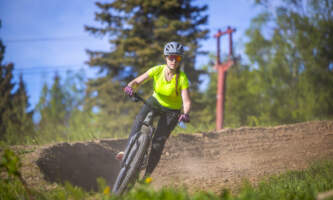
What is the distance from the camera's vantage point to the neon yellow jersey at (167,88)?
14.2 feet

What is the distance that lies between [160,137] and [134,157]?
56 cm

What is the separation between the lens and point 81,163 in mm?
5977

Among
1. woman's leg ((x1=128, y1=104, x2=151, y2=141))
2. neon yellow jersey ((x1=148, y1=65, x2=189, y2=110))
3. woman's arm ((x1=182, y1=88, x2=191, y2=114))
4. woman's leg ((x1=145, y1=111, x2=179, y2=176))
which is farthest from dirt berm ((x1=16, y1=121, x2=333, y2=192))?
neon yellow jersey ((x1=148, y1=65, x2=189, y2=110))

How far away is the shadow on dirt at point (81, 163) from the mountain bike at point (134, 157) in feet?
5.37

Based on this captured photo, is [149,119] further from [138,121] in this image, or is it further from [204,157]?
[204,157]

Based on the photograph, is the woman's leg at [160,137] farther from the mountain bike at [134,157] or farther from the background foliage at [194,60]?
the background foliage at [194,60]

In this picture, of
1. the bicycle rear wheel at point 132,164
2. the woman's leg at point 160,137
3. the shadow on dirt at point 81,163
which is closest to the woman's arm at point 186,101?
the woman's leg at point 160,137

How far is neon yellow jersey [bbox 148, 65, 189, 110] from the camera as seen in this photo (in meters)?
4.33

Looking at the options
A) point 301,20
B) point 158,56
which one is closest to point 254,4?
point 301,20

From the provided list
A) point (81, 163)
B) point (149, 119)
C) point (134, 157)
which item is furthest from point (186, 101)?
point (81, 163)

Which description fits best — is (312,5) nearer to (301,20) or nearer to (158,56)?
(301,20)

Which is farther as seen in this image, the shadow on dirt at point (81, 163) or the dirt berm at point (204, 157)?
the shadow on dirt at point (81, 163)

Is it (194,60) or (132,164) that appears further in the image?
(194,60)

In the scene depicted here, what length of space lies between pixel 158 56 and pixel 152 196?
13.6m
